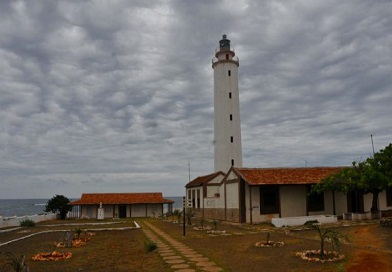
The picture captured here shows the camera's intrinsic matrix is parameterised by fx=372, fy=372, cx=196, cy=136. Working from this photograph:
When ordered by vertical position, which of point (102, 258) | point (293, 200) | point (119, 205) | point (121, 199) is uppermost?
point (293, 200)

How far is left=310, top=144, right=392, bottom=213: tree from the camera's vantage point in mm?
25141

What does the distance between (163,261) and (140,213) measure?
37889 millimetres

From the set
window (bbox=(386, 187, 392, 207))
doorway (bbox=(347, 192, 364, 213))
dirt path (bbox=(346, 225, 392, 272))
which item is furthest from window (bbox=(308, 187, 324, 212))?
dirt path (bbox=(346, 225, 392, 272))

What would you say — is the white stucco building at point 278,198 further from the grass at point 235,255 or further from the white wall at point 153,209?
the white wall at point 153,209

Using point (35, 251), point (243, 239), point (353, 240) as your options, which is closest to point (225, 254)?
point (243, 239)

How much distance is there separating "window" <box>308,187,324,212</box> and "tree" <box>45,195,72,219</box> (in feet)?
101

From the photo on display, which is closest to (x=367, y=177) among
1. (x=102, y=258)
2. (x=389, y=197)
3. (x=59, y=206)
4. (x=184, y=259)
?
(x=389, y=197)

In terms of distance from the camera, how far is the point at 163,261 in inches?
512

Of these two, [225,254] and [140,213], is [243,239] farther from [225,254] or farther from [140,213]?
[140,213]

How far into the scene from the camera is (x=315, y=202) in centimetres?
3042

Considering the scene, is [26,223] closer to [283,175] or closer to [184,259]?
[283,175]

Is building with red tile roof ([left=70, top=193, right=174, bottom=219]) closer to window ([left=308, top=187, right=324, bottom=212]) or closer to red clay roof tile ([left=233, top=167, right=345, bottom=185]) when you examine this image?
red clay roof tile ([left=233, top=167, right=345, bottom=185])

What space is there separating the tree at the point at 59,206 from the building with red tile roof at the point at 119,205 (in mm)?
895

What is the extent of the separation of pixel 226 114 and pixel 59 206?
940 inches
